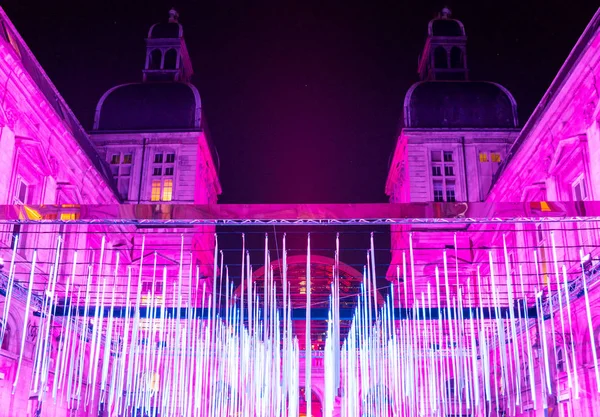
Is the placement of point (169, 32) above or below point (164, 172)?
above

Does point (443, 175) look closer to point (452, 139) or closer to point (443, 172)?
point (443, 172)

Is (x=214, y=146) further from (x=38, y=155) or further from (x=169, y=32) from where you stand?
(x=38, y=155)

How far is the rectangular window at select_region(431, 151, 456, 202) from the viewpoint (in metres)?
32.5

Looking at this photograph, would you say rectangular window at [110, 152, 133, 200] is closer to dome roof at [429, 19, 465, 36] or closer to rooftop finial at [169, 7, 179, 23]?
rooftop finial at [169, 7, 179, 23]

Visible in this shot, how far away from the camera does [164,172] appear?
33594mm

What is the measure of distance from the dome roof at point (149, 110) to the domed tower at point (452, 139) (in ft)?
39.3

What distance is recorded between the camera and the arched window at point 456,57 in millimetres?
Result: 36656

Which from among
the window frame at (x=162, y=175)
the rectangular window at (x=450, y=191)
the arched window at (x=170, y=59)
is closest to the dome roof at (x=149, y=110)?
the window frame at (x=162, y=175)

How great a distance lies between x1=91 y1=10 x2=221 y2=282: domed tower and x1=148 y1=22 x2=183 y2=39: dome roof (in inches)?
153

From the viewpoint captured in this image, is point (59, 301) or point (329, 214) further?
point (59, 301)

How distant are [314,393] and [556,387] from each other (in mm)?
18668

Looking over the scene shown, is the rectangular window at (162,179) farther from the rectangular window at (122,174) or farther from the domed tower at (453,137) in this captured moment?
the domed tower at (453,137)

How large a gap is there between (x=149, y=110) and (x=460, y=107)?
1725 cm

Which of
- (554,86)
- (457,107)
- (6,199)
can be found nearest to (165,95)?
(457,107)
